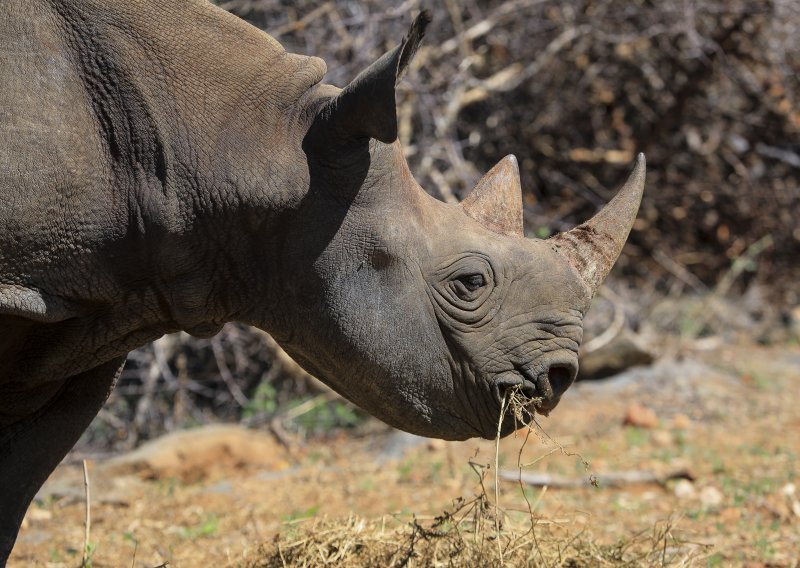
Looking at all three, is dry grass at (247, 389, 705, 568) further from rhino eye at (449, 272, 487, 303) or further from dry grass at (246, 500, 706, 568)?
rhino eye at (449, 272, 487, 303)

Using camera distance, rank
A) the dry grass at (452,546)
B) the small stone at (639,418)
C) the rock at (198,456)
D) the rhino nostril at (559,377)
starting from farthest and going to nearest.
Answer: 1. the small stone at (639,418)
2. the rock at (198,456)
3. the dry grass at (452,546)
4. the rhino nostril at (559,377)

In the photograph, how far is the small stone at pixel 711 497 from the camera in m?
5.51

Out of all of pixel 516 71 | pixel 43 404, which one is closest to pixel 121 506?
pixel 43 404

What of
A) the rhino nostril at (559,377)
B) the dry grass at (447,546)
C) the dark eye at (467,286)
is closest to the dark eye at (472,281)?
the dark eye at (467,286)

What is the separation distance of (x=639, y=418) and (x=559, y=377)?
411 centimetres

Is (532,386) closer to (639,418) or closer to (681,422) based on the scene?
(639,418)

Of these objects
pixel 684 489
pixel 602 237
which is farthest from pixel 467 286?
pixel 684 489

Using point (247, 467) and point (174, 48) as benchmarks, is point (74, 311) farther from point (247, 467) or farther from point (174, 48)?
point (247, 467)

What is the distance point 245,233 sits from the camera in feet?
10.6

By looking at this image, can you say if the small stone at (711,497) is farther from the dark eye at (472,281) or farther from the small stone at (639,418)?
the dark eye at (472,281)

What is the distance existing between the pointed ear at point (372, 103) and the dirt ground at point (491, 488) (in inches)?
57.3

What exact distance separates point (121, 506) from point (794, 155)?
267 inches

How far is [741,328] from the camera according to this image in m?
9.80

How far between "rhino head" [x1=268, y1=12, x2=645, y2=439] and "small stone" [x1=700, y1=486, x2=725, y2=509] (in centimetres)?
246
